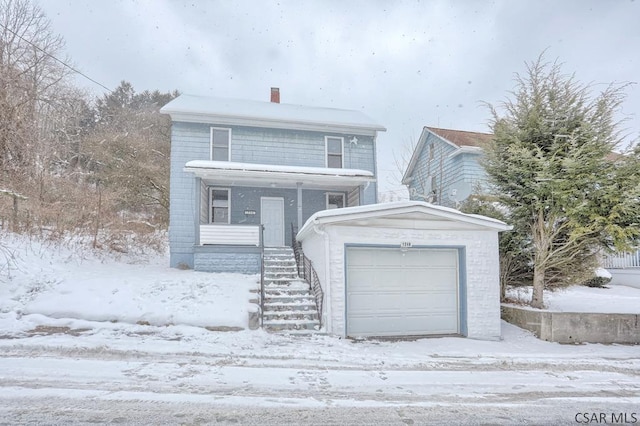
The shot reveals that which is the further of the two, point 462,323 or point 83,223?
point 83,223

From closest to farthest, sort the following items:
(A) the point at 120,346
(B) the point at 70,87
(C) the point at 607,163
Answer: (A) the point at 120,346
(C) the point at 607,163
(B) the point at 70,87

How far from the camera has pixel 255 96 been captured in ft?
91.9

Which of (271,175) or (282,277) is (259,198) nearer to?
(271,175)

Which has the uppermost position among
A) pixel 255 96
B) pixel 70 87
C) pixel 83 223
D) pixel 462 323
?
pixel 255 96

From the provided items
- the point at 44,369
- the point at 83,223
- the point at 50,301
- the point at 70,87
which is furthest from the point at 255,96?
the point at 44,369

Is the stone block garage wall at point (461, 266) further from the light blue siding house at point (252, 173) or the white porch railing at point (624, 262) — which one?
the white porch railing at point (624, 262)

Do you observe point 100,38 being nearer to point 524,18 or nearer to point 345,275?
point 345,275

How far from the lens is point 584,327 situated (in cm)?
826

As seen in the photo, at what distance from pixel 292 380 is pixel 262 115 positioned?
34.7 feet

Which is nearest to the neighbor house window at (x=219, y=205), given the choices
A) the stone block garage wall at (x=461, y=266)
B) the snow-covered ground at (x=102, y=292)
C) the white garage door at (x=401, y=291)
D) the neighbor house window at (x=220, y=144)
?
the neighbor house window at (x=220, y=144)

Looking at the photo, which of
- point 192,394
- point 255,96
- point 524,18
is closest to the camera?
point 192,394

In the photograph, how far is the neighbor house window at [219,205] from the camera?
13461 mm

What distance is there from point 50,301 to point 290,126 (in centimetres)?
928

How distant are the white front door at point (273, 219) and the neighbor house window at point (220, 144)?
7.02 ft
